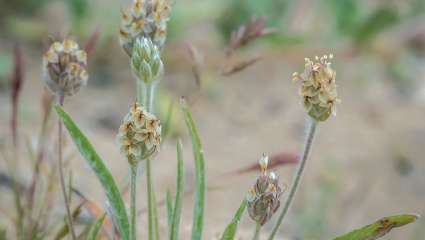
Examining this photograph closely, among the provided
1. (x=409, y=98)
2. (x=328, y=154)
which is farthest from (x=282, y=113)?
(x=409, y=98)

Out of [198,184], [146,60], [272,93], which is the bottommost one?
[198,184]

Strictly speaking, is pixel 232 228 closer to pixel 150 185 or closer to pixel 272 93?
pixel 150 185

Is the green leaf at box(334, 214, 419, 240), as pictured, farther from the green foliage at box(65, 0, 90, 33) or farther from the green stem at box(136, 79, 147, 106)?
the green foliage at box(65, 0, 90, 33)

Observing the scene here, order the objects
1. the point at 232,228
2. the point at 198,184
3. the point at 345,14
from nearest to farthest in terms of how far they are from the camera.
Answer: the point at 232,228, the point at 198,184, the point at 345,14

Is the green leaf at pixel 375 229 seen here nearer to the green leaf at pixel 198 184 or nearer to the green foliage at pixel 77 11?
the green leaf at pixel 198 184

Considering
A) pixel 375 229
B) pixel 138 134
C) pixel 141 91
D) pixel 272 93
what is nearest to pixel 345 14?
pixel 272 93

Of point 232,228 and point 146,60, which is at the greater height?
point 146,60

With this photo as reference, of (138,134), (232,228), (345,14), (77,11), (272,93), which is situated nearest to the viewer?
(138,134)

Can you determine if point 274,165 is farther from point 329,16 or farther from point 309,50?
point 329,16
